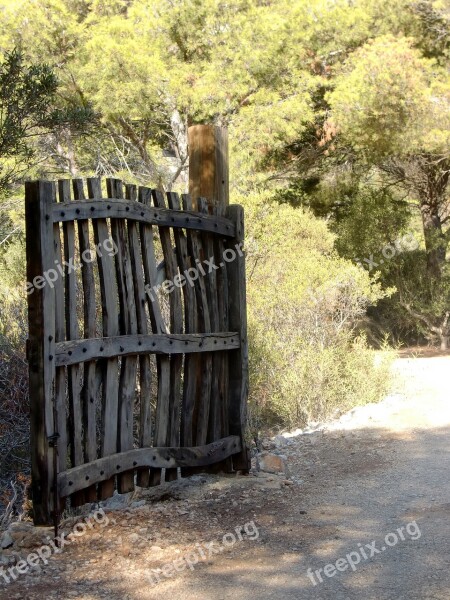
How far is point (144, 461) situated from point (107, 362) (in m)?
0.76

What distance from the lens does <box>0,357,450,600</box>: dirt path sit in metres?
3.90

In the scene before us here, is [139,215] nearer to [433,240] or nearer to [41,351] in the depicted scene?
[41,351]

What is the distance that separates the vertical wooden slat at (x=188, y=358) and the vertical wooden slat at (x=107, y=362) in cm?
76

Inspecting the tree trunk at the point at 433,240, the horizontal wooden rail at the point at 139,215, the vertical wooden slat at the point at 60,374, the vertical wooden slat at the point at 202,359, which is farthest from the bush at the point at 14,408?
the tree trunk at the point at 433,240

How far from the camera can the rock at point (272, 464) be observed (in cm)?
627

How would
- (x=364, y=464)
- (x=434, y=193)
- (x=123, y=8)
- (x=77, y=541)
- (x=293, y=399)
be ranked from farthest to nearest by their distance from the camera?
(x=123, y=8) < (x=434, y=193) < (x=293, y=399) < (x=364, y=464) < (x=77, y=541)

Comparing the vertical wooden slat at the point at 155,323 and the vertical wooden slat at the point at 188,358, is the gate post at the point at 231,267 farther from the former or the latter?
the vertical wooden slat at the point at 155,323

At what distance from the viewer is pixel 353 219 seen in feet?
58.7

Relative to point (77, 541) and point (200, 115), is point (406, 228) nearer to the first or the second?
point (200, 115)

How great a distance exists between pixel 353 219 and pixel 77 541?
559 inches

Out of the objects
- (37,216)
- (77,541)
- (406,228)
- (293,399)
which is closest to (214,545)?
(77,541)

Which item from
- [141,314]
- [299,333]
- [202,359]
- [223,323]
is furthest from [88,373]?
[299,333]

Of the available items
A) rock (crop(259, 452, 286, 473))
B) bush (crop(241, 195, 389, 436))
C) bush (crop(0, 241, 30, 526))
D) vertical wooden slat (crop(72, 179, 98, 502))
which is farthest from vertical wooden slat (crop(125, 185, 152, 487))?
bush (crop(241, 195, 389, 436))

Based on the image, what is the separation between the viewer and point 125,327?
4.96 metres
